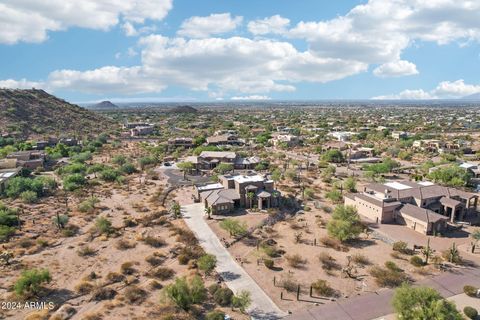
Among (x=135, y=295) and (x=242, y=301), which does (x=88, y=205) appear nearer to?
(x=135, y=295)

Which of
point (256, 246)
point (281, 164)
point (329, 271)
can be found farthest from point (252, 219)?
point (281, 164)

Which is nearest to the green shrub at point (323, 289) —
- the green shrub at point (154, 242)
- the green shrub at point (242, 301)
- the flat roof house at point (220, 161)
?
the green shrub at point (242, 301)

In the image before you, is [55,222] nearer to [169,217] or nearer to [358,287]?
[169,217]

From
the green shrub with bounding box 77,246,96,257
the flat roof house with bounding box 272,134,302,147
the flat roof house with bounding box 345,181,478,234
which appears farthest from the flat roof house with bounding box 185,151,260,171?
the green shrub with bounding box 77,246,96,257

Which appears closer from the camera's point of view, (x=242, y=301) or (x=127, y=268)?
(x=242, y=301)

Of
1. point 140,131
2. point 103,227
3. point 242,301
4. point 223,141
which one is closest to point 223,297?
point 242,301

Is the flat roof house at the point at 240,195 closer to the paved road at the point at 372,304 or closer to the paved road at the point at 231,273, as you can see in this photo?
the paved road at the point at 231,273

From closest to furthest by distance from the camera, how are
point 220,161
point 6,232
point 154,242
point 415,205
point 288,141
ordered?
point 154,242 → point 6,232 → point 415,205 → point 220,161 → point 288,141
